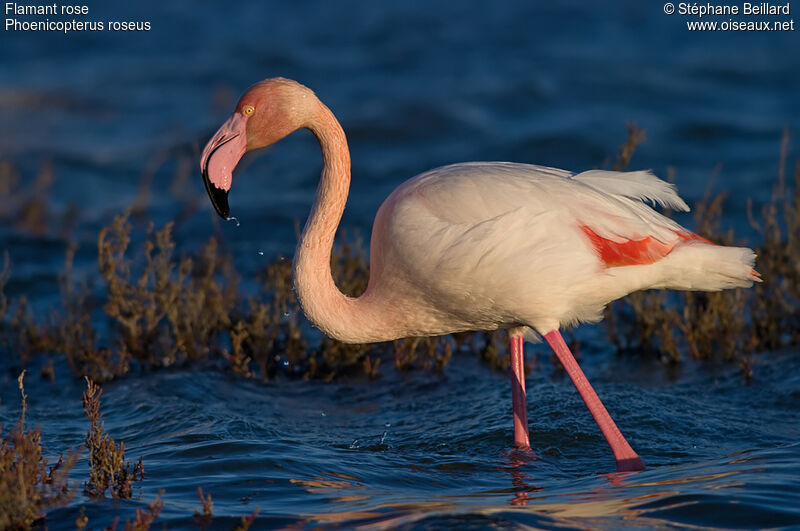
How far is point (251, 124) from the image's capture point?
16.4 feet

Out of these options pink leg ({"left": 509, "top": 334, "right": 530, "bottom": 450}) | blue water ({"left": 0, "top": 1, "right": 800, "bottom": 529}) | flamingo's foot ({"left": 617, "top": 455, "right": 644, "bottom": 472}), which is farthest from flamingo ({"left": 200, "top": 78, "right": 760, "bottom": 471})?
blue water ({"left": 0, "top": 1, "right": 800, "bottom": 529})

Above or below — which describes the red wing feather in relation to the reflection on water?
above

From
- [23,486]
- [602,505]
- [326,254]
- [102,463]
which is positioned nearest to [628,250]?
[602,505]

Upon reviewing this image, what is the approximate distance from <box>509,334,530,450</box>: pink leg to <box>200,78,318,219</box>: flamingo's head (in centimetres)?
175

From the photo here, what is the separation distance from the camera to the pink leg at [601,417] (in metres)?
4.84

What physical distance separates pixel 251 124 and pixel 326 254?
755 mm

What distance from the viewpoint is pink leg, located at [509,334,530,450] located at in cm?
539

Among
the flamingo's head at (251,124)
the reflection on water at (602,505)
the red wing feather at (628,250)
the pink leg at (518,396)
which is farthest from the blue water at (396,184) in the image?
the flamingo's head at (251,124)

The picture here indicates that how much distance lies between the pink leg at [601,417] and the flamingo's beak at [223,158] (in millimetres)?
1790

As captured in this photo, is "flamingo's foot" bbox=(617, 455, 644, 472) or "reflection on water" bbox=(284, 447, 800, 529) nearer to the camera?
"reflection on water" bbox=(284, 447, 800, 529)

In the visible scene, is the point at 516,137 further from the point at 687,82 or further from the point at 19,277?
the point at 19,277

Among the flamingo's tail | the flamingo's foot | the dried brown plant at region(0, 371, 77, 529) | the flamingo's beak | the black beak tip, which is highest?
the flamingo's beak

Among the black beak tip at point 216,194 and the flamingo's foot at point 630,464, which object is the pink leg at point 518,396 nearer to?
the flamingo's foot at point 630,464

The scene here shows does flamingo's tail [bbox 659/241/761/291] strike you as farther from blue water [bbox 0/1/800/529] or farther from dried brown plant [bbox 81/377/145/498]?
dried brown plant [bbox 81/377/145/498]
